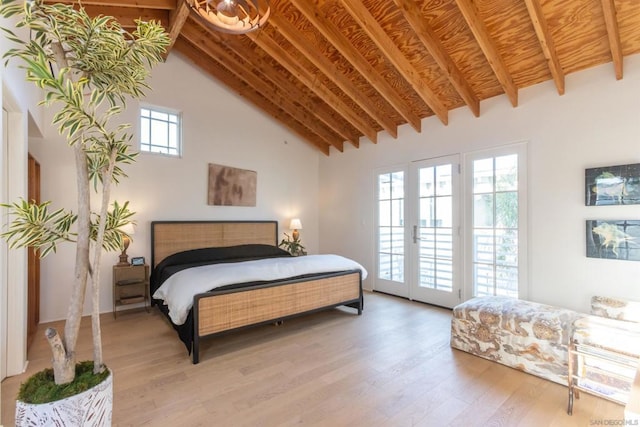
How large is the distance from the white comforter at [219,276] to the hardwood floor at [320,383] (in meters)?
0.48

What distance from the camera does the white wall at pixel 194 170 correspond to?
3729mm

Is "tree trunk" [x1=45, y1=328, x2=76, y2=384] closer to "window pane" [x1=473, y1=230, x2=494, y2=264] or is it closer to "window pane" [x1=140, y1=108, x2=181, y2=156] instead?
"window pane" [x1=140, y1=108, x2=181, y2=156]

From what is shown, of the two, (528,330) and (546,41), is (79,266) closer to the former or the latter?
(528,330)

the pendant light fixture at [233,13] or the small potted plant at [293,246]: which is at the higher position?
the pendant light fixture at [233,13]

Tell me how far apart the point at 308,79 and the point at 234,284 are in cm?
281

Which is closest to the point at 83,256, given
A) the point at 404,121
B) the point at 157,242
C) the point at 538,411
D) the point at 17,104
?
the point at 17,104

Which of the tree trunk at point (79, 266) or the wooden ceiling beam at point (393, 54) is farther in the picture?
the wooden ceiling beam at point (393, 54)

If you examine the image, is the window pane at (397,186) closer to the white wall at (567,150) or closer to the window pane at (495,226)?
the white wall at (567,150)

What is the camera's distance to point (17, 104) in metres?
2.28

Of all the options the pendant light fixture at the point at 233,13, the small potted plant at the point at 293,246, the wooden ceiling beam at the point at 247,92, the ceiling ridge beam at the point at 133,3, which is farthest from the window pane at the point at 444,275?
the ceiling ridge beam at the point at 133,3

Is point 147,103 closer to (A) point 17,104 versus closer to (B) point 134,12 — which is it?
(B) point 134,12

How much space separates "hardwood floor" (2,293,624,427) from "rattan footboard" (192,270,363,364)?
0.82 ft

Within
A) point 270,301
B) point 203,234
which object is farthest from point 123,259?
point 270,301

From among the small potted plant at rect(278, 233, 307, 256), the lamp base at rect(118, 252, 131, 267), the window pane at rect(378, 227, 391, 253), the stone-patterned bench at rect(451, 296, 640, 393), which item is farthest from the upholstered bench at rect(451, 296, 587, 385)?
the lamp base at rect(118, 252, 131, 267)
